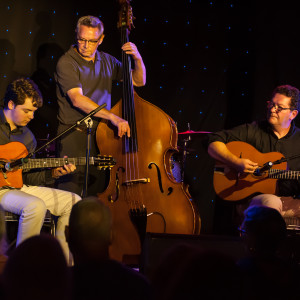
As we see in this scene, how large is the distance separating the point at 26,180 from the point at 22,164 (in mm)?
417

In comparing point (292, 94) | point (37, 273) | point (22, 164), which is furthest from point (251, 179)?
point (37, 273)

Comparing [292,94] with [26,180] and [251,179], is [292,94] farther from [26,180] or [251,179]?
[26,180]

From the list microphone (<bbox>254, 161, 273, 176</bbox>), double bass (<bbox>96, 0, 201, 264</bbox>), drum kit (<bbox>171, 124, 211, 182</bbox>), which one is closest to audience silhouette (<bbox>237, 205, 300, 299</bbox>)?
double bass (<bbox>96, 0, 201, 264</bbox>)

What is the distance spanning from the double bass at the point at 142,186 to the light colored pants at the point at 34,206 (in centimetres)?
45

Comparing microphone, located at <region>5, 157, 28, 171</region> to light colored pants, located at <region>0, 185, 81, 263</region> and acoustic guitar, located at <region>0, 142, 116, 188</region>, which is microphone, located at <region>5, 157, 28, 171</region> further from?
light colored pants, located at <region>0, 185, 81, 263</region>

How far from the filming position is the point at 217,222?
559 centimetres

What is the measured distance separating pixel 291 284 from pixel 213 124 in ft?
13.0

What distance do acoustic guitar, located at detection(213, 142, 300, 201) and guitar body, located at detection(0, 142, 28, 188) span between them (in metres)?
1.84

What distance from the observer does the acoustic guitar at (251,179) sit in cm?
410

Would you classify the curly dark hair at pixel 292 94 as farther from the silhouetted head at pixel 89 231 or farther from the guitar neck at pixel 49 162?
the silhouetted head at pixel 89 231

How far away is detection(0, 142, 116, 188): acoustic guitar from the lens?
377cm

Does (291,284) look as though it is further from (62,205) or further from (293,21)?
(293,21)

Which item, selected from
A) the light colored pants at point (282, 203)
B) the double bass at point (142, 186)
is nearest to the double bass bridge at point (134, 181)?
the double bass at point (142, 186)

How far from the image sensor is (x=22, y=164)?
3805mm
